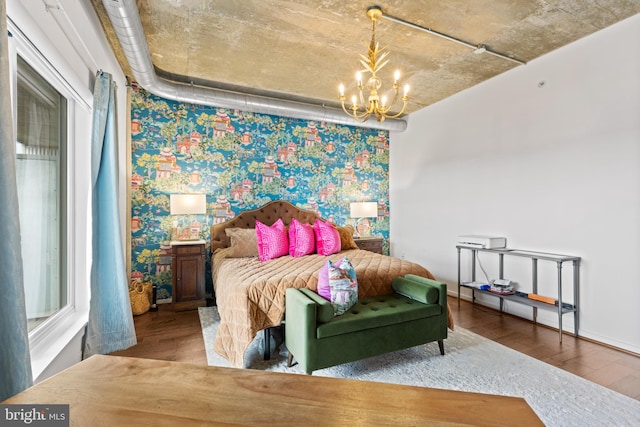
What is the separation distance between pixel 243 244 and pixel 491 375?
9.92 feet

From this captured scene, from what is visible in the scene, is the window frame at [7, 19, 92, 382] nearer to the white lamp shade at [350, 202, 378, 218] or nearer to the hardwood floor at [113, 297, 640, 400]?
the hardwood floor at [113, 297, 640, 400]

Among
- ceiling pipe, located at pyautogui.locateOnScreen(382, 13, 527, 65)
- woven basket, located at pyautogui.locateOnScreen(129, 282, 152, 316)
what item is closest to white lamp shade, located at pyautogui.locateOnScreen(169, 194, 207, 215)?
woven basket, located at pyautogui.locateOnScreen(129, 282, 152, 316)

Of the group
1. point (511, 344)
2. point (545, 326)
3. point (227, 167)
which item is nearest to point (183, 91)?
point (227, 167)

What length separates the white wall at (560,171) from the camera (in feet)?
9.36

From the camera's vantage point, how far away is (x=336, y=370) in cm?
256

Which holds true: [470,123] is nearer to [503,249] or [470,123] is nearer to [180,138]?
[503,249]

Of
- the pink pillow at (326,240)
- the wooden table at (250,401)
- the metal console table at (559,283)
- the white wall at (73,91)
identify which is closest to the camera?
the wooden table at (250,401)

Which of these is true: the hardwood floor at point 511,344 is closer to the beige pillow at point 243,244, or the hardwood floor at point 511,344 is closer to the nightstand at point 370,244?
the beige pillow at point 243,244

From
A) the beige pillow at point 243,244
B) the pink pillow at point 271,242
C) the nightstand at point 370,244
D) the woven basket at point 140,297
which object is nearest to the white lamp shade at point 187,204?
the beige pillow at point 243,244

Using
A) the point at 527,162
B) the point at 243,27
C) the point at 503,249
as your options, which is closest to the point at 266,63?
the point at 243,27

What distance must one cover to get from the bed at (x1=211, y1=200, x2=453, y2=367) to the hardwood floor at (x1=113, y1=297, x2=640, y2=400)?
0.47 meters

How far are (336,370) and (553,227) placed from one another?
2881mm

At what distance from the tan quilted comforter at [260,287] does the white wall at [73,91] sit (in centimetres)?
110

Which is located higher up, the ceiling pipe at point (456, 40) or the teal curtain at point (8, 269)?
the ceiling pipe at point (456, 40)
